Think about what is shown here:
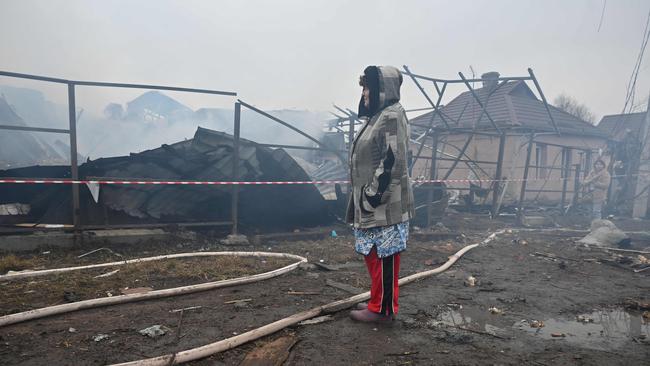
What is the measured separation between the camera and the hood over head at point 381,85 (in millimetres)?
3176

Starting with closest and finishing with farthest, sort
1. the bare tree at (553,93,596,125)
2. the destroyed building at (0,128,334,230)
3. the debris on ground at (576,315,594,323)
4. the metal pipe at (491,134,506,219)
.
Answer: the debris on ground at (576,315,594,323) → the destroyed building at (0,128,334,230) → the metal pipe at (491,134,506,219) → the bare tree at (553,93,596,125)

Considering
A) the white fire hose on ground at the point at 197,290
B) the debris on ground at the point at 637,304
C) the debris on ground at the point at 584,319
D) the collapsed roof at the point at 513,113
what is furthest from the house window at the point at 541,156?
the debris on ground at the point at 584,319

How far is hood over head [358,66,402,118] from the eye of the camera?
3176 millimetres

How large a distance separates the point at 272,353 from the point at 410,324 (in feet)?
4.15

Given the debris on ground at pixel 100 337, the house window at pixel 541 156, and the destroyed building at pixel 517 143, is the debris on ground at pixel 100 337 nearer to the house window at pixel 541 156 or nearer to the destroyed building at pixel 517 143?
the destroyed building at pixel 517 143

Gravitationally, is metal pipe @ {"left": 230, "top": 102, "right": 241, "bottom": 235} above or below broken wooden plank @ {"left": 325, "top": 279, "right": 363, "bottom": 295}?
above

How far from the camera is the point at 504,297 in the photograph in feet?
13.4

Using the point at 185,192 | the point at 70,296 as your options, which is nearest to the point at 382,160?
the point at 70,296

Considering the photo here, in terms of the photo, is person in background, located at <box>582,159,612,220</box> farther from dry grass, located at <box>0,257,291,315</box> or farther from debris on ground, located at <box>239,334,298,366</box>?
debris on ground, located at <box>239,334,298,366</box>

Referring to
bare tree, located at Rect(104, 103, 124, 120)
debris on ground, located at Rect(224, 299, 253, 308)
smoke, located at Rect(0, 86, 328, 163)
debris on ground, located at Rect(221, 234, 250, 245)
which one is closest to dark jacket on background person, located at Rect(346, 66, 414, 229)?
debris on ground, located at Rect(224, 299, 253, 308)

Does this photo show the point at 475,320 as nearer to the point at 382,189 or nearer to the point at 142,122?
the point at 382,189

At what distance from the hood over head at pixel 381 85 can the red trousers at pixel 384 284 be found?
49.2 inches

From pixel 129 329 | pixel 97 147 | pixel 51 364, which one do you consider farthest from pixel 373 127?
pixel 97 147

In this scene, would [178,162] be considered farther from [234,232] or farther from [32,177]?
[32,177]
